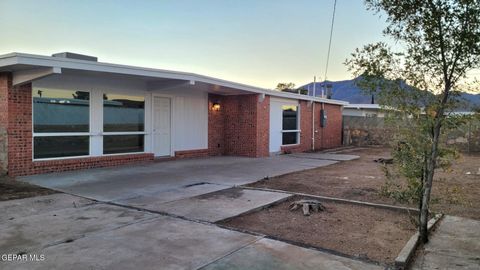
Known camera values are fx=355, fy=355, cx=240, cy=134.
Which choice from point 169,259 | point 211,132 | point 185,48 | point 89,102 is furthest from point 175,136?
point 169,259

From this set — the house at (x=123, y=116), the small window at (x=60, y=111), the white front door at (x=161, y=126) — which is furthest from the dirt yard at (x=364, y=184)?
the small window at (x=60, y=111)

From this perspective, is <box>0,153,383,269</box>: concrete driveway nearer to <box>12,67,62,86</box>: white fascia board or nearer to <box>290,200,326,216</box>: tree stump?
<box>290,200,326,216</box>: tree stump

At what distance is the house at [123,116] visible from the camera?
844 centimetres

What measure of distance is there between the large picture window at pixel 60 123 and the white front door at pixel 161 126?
257cm

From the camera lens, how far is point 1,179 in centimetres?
808

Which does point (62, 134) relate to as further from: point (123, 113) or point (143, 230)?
point (143, 230)

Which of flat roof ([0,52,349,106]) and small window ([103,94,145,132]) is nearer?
flat roof ([0,52,349,106])

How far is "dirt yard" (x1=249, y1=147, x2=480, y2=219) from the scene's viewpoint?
611 cm

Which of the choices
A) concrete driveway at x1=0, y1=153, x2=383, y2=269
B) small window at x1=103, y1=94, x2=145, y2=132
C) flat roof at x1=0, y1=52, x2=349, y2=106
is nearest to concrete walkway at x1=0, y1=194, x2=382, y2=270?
concrete driveway at x1=0, y1=153, x2=383, y2=269

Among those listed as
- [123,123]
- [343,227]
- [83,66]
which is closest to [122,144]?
[123,123]

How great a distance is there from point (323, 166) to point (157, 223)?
7.73 m

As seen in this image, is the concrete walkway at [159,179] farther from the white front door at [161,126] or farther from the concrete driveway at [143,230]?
the white front door at [161,126]

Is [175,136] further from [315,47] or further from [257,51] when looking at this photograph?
[315,47]

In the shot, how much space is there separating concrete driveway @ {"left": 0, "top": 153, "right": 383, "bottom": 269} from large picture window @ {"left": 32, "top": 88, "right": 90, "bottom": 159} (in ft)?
Result: 4.07
